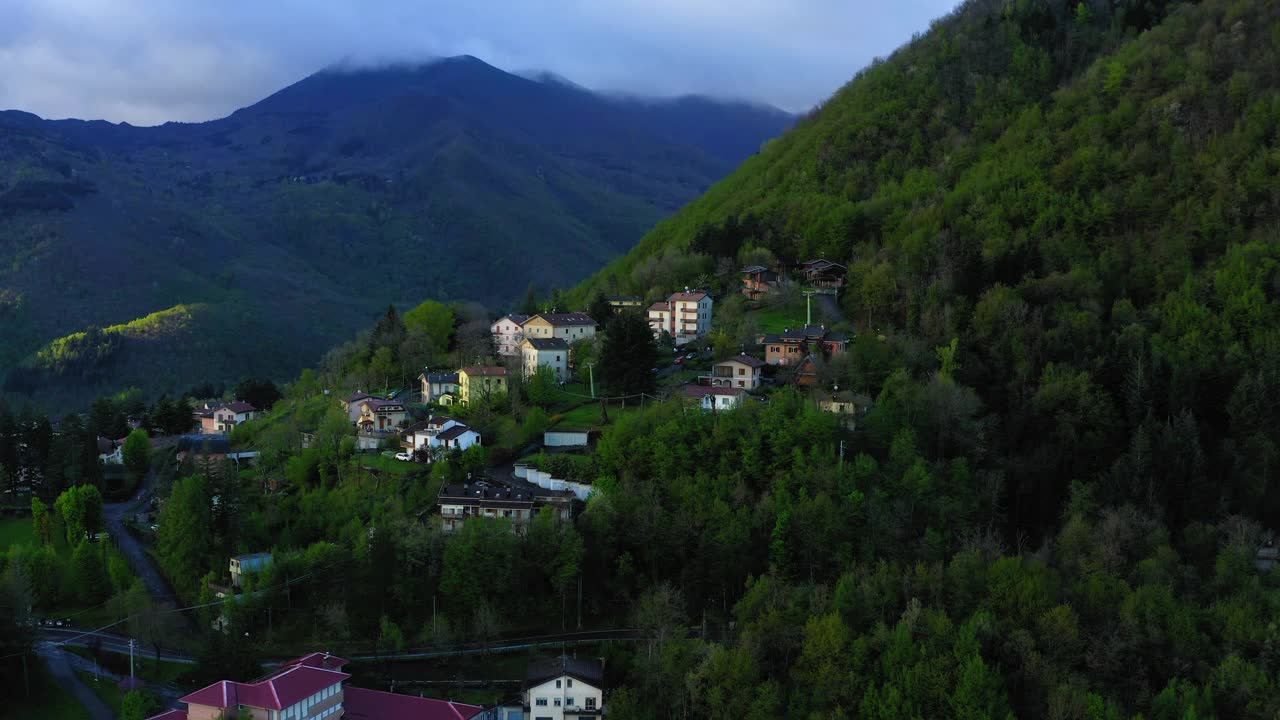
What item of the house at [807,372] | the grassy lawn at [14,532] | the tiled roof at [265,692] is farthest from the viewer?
the house at [807,372]

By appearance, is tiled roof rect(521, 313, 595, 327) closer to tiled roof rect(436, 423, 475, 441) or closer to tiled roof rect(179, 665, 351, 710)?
tiled roof rect(436, 423, 475, 441)

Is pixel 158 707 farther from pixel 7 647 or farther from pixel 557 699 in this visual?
pixel 557 699

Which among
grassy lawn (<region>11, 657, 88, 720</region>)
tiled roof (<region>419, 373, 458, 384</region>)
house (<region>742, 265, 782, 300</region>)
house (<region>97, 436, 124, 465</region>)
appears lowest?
grassy lawn (<region>11, 657, 88, 720</region>)

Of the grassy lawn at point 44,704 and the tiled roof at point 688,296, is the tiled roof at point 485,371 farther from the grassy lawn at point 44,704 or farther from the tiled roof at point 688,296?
the grassy lawn at point 44,704

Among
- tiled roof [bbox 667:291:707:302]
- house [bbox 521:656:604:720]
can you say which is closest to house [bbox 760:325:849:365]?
tiled roof [bbox 667:291:707:302]

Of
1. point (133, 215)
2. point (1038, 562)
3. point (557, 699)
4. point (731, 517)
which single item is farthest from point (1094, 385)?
point (133, 215)

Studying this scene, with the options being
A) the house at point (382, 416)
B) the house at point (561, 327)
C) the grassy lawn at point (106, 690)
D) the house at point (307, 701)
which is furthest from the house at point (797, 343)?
the grassy lawn at point (106, 690)
